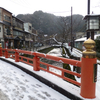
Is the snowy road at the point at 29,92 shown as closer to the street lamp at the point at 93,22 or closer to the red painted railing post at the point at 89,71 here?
the red painted railing post at the point at 89,71

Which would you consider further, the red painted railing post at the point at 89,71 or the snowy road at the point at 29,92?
the snowy road at the point at 29,92

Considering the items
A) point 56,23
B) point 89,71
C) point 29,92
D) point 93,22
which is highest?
point 56,23

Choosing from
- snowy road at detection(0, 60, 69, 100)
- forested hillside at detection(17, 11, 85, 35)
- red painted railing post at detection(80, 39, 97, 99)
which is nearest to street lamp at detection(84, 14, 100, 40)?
forested hillside at detection(17, 11, 85, 35)

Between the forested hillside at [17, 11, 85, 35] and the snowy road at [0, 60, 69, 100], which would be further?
the forested hillside at [17, 11, 85, 35]

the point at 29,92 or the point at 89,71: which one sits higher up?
the point at 89,71

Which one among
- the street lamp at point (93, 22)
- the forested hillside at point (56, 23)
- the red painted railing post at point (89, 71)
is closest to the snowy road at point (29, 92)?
the red painted railing post at point (89, 71)

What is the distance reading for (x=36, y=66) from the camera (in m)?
4.02

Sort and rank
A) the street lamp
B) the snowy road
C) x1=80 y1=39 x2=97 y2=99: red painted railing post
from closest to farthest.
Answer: x1=80 y1=39 x2=97 y2=99: red painted railing post → the snowy road → the street lamp

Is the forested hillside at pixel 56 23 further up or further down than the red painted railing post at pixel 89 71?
further up

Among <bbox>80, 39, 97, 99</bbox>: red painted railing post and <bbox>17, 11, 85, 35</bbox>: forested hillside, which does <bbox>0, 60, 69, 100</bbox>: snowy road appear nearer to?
<bbox>80, 39, 97, 99</bbox>: red painted railing post

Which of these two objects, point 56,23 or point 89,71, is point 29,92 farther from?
point 56,23

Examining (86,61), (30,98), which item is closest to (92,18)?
(86,61)

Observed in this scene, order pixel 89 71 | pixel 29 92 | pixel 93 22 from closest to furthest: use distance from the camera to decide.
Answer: pixel 89 71, pixel 29 92, pixel 93 22

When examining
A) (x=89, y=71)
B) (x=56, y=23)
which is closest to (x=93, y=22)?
(x=89, y=71)
